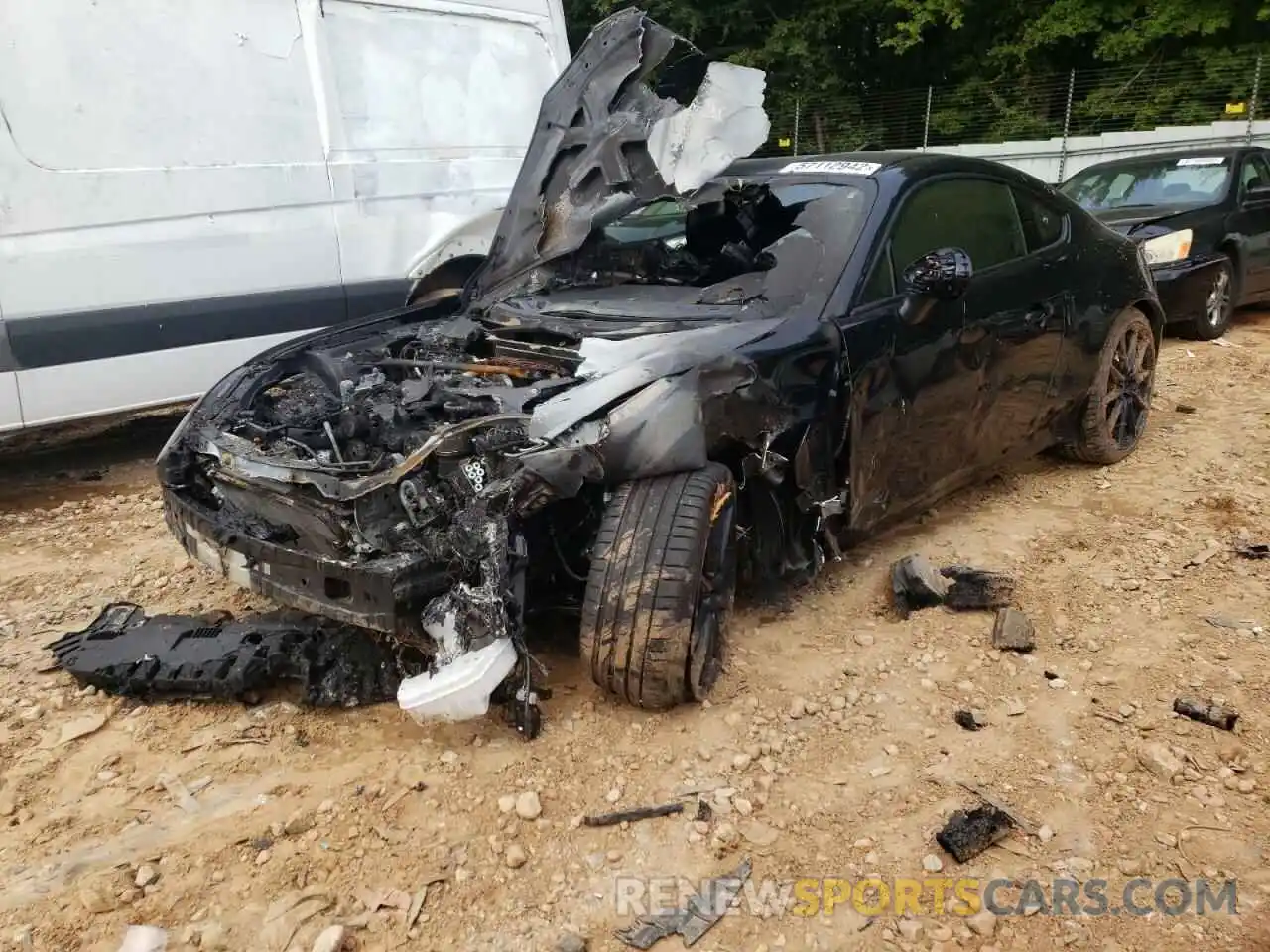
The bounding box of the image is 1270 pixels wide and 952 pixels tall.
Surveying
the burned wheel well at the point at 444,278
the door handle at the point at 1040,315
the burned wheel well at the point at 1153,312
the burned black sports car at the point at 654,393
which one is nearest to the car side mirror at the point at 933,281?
the burned black sports car at the point at 654,393

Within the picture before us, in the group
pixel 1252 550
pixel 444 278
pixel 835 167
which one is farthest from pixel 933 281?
pixel 444 278

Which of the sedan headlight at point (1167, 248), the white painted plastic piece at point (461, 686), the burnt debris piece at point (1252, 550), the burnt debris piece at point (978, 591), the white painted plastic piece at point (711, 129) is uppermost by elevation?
the white painted plastic piece at point (711, 129)

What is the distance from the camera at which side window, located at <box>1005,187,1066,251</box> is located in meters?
4.20

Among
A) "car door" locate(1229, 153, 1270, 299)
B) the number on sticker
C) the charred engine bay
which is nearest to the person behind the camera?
the charred engine bay

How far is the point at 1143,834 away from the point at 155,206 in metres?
4.84

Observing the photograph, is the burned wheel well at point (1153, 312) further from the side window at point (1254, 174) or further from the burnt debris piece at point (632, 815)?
the burnt debris piece at point (632, 815)

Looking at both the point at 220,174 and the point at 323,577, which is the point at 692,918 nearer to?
the point at 323,577

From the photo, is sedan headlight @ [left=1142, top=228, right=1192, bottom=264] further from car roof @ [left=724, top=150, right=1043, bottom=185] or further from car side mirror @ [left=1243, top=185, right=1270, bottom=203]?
car roof @ [left=724, top=150, right=1043, bottom=185]

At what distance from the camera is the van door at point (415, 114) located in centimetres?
538

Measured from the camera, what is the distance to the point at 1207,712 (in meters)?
2.78

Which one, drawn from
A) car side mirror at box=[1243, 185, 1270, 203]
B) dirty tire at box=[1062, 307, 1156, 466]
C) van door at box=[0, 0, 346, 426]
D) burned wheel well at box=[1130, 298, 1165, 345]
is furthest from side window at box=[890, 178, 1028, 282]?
car side mirror at box=[1243, 185, 1270, 203]

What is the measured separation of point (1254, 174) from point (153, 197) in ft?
26.6

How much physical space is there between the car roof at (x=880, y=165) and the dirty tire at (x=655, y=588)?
5.37 ft

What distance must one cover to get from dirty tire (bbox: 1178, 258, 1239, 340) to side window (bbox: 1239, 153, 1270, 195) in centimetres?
66
